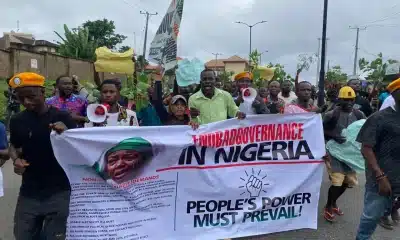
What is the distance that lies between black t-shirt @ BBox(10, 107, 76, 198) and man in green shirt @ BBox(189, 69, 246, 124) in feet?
6.57

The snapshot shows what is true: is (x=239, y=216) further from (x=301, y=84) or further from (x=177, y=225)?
(x=301, y=84)

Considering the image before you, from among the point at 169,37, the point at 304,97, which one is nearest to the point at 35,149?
the point at 169,37

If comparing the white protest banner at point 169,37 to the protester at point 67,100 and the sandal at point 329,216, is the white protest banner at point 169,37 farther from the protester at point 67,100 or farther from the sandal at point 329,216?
the sandal at point 329,216

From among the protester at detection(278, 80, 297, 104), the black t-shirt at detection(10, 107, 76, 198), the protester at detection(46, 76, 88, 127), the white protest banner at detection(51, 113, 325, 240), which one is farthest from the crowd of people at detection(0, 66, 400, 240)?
the protester at detection(278, 80, 297, 104)

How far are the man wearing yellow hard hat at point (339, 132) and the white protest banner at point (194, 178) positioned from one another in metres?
0.90

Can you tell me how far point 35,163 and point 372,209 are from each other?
8.67 feet

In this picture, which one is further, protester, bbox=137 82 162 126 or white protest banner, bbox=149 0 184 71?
white protest banner, bbox=149 0 184 71

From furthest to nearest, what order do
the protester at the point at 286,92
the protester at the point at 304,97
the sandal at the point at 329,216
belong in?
the protester at the point at 286,92
the protester at the point at 304,97
the sandal at the point at 329,216

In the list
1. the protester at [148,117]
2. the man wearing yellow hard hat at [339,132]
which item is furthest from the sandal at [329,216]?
the protester at [148,117]

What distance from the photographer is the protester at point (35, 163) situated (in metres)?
3.10

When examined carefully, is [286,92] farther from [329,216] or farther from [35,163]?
[35,163]

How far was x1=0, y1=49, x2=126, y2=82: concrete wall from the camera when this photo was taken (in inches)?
908

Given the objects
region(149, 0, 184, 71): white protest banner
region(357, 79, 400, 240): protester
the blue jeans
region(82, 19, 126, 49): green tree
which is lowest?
A: the blue jeans

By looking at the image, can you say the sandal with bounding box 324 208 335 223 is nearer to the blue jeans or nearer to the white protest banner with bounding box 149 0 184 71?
the blue jeans
